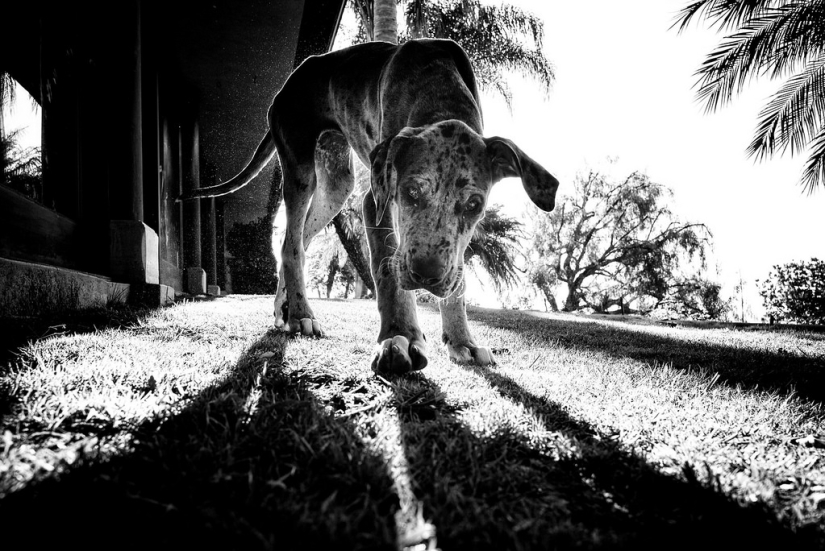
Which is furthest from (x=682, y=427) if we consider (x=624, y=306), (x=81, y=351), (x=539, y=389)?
(x=624, y=306)

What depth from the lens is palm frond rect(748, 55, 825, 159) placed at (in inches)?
347

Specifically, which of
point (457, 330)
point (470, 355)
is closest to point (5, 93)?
point (457, 330)

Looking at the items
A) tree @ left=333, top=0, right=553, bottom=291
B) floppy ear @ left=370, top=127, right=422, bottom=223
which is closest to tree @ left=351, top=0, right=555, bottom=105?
tree @ left=333, top=0, right=553, bottom=291

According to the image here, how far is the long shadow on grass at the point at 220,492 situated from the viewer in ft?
2.74

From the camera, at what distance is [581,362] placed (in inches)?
120

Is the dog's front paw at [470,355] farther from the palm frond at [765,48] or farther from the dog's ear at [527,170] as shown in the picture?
the palm frond at [765,48]

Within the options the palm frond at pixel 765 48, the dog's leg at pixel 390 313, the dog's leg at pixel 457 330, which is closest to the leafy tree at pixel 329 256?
the palm frond at pixel 765 48

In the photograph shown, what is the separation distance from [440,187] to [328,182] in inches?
89.1

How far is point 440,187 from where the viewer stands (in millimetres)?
2508

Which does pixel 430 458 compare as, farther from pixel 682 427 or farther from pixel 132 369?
A: pixel 132 369

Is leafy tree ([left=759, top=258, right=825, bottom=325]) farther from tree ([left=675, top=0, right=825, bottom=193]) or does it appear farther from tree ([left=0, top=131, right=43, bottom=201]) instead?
tree ([left=0, top=131, right=43, bottom=201])

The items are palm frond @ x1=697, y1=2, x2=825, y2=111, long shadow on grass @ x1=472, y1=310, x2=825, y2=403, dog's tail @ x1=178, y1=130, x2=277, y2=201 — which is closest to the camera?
long shadow on grass @ x1=472, y1=310, x2=825, y2=403

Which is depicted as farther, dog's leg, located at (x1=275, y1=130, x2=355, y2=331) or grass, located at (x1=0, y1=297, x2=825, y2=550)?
dog's leg, located at (x1=275, y1=130, x2=355, y2=331)

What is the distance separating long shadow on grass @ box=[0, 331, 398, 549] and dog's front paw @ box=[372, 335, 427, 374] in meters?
0.74
